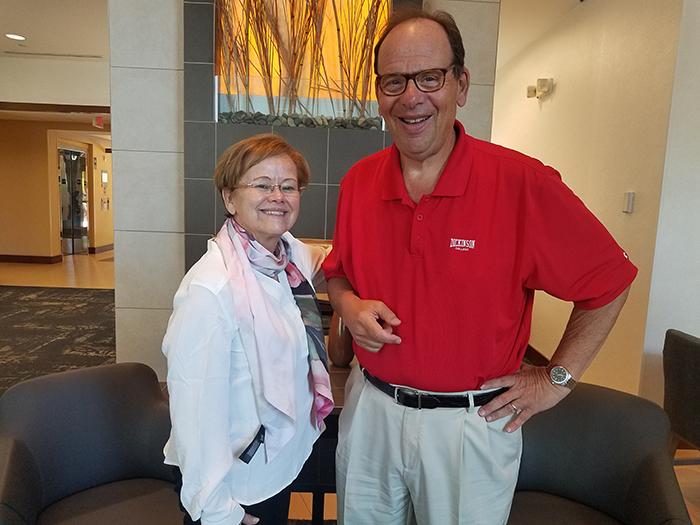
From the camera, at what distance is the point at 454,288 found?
1.14m

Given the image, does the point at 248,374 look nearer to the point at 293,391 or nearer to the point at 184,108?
the point at 293,391

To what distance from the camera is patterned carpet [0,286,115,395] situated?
4223 millimetres

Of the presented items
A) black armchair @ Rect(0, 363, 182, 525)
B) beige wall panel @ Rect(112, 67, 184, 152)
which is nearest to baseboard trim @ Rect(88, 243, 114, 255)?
beige wall panel @ Rect(112, 67, 184, 152)

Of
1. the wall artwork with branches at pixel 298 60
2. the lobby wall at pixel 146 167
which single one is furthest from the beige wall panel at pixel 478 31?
the lobby wall at pixel 146 167

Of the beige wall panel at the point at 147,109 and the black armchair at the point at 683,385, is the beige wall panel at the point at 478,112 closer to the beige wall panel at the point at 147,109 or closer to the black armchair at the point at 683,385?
the black armchair at the point at 683,385

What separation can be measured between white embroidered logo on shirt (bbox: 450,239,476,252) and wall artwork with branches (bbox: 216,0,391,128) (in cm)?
233

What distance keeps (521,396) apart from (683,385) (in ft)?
5.91

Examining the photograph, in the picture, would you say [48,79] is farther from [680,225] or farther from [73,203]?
[73,203]

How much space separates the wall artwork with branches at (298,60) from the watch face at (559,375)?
7.99 ft

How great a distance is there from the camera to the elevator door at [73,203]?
11672 mm

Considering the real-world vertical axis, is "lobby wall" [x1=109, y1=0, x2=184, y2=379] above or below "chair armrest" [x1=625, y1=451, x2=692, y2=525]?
above

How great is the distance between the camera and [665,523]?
4.55ft

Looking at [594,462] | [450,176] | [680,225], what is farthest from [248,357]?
[680,225]

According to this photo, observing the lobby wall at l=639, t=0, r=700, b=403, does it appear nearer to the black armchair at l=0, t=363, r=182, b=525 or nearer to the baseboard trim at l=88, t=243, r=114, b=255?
the black armchair at l=0, t=363, r=182, b=525
